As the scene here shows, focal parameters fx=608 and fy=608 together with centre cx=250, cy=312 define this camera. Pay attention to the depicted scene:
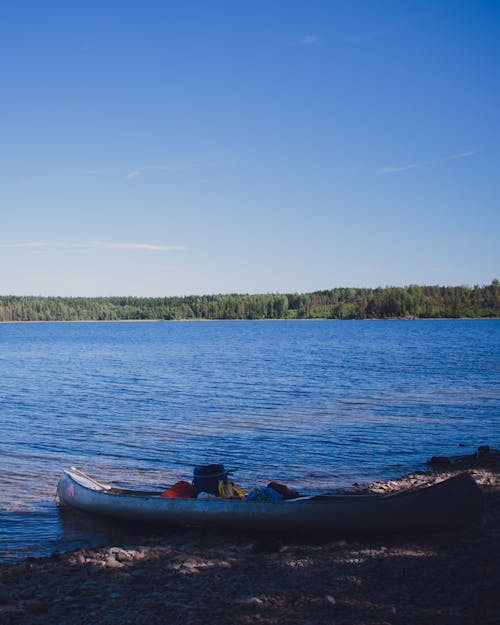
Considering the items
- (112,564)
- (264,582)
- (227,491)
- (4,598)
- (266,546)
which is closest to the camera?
(4,598)

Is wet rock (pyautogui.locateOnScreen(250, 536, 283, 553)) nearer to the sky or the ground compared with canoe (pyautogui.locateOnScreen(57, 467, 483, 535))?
nearer to the ground

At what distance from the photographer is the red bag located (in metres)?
12.1

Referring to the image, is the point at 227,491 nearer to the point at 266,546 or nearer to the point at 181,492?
the point at 181,492

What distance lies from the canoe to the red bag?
48 centimetres

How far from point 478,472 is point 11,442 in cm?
1549

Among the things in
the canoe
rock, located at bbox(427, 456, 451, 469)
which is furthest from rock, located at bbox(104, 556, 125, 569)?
rock, located at bbox(427, 456, 451, 469)

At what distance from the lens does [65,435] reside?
2306 cm

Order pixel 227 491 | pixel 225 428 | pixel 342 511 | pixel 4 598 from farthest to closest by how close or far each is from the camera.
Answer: pixel 225 428 → pixel 227 491 → pixel 342 511 → pixel 4 598

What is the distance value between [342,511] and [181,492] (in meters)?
3.53

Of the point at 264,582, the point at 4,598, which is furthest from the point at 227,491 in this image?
the point at 4,598

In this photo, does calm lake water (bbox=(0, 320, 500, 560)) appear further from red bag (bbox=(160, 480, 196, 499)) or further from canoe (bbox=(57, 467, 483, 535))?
canoe (bbox=(57, 467, 483, 535))

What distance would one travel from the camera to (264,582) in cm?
858

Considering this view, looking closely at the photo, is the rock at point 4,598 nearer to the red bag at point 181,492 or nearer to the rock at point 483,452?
the red bag at point 181,492

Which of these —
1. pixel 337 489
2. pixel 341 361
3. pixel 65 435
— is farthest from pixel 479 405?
pixel 341 361
